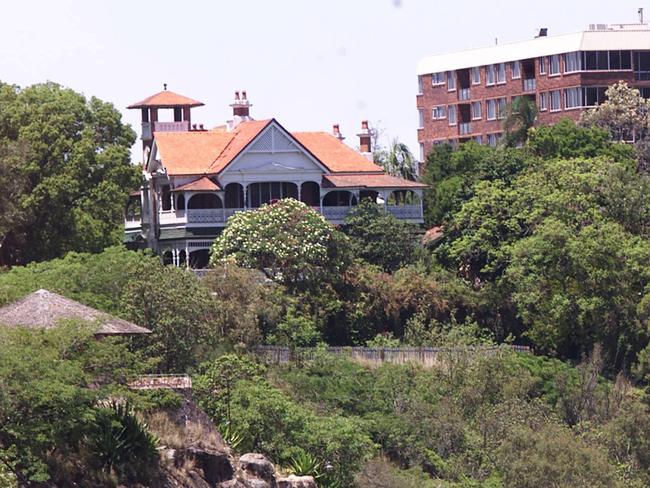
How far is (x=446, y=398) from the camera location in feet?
217

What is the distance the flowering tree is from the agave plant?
46.5ft

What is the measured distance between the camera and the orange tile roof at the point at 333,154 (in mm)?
83125

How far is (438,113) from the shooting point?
120 m

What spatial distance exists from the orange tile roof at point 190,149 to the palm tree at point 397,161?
17972mm

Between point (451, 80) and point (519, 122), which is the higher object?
point (451, 80)

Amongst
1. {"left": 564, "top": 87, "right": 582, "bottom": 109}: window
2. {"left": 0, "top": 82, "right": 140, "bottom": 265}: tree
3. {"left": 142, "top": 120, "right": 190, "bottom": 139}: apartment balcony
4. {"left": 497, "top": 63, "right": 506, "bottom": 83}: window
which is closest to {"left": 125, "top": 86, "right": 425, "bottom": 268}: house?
{"left": 142, "top": 120, "right": 190, "bottom": 139}: apartment balcony

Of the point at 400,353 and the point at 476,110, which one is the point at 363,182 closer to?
the point at 400,353

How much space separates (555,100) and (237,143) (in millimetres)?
33858

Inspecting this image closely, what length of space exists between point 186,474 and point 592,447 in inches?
489

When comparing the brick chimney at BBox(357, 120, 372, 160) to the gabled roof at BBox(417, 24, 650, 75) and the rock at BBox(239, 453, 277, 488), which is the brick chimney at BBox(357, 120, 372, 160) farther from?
the rock at BBox(239, 453, 277, 488)

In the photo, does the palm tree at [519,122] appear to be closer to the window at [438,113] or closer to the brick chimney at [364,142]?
the brick chimney at [364,142]

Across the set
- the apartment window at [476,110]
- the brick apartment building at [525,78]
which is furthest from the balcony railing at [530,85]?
the apartment window at [476,110]

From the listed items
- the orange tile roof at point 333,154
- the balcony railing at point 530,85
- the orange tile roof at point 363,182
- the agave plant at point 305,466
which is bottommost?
the agave plant at point 305,466

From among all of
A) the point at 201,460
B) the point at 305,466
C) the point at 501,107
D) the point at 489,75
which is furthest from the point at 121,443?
the point at 489,75
